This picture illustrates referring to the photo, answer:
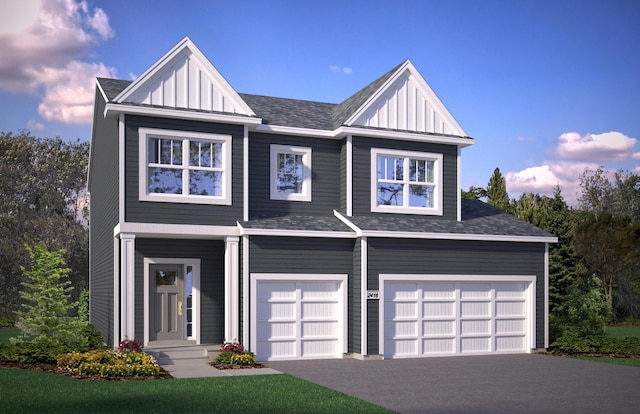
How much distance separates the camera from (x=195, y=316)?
2014 cm

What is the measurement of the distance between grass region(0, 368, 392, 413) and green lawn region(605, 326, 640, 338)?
1807 cm

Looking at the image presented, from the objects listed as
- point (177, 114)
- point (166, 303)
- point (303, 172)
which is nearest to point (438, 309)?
point (303, 172)

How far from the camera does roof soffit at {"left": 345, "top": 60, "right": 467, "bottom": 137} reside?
21.0 meters

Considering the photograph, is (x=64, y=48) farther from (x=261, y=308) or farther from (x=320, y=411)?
(x=320, y=411)

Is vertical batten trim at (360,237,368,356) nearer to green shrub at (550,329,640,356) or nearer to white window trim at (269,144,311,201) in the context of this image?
white window trim at (269,144,311,201)

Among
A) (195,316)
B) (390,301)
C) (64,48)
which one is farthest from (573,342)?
(64,48)

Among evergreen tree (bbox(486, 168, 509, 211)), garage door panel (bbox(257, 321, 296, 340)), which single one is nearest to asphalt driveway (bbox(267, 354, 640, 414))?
garage door panel (bbox(257, 321, 296, 340))

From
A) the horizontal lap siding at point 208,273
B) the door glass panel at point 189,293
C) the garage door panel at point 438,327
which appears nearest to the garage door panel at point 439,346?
the garage door panel at point 438,327

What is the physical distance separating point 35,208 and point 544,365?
3301cm

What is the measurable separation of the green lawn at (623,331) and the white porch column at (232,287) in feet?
53.4

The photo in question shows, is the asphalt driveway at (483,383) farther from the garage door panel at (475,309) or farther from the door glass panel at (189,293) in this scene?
the door glass panel at (189,293)

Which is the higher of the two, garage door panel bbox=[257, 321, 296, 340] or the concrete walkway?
garage door panel bbox=[257, 321, 296, 340]

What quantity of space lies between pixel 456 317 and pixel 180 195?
851 centimetres

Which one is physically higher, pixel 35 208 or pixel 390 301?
pixel 35 208
